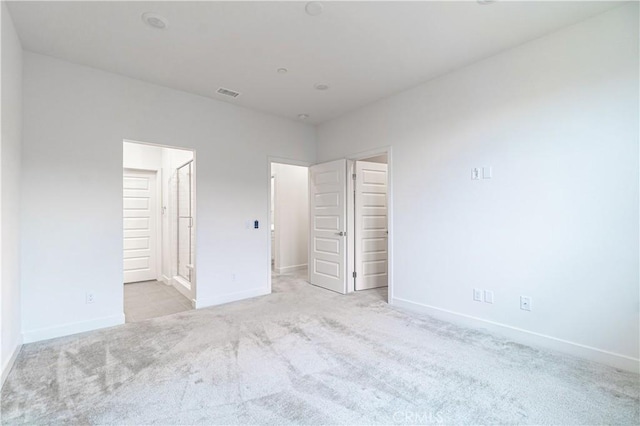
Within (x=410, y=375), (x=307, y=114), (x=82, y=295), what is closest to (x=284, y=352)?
(x=410, y=375)

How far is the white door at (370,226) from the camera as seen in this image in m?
4.77

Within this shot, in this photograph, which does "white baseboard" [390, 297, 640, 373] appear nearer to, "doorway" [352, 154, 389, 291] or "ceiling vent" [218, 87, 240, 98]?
"doorway" [352, 154, 389, 291]

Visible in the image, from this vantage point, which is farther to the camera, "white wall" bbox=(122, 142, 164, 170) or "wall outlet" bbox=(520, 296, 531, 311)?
"white wall" bbox=(122, 142, 164, 170)

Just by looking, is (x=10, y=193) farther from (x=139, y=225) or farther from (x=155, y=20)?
(x=139, y=225)

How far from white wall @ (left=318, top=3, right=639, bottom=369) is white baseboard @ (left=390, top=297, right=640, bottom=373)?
0.04 ft

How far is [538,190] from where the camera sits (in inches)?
108

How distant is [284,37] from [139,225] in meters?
4.48

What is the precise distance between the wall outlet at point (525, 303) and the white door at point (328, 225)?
233cm

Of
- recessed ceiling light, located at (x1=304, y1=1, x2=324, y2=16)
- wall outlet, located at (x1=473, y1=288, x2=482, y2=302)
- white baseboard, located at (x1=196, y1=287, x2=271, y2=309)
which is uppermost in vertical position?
recessed ceiling light, located at (x1=304, y1=1, x2=324, y2=16)

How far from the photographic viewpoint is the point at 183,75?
135 inches

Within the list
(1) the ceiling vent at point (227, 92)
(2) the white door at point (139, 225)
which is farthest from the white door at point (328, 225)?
(2) the white door at point (139, 225)

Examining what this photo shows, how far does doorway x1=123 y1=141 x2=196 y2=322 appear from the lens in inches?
194

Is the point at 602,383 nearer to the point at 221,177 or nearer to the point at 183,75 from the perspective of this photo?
the point at 221,177

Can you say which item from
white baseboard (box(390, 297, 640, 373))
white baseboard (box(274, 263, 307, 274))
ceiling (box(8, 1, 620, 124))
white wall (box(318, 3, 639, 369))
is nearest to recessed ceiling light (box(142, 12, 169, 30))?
ceiling (box(8, 1, 620, 124))
